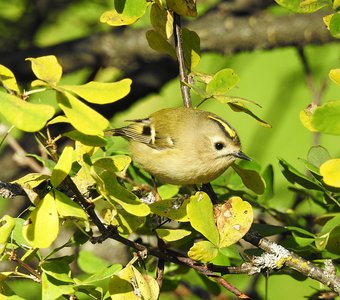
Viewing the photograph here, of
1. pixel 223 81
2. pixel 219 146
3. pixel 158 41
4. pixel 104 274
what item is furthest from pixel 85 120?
pixel 219 146

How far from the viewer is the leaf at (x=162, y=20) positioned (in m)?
1.49

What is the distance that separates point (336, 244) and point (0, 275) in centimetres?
65

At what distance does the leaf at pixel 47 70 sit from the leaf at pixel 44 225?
176 mm

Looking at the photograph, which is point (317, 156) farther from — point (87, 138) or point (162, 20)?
point (87, 138)

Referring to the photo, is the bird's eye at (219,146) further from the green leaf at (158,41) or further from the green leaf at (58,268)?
the green leaf at (58,268)

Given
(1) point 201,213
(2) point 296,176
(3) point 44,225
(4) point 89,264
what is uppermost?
(3) point 44,225

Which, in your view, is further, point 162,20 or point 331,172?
point 162,20

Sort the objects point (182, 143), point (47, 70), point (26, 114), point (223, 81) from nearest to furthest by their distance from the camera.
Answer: point (26, 114) < point (47, 70) < point (223, 81) < point (182, 143)

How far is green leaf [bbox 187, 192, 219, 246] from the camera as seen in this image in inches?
50.8

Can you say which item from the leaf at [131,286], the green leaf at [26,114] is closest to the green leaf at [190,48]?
the leaf at [131,286]

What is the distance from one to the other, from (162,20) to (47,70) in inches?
18.0

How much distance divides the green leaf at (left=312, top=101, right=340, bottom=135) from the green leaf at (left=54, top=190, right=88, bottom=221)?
0.36m

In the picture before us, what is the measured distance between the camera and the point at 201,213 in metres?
1.30

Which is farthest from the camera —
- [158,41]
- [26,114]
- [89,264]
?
[89,264]
